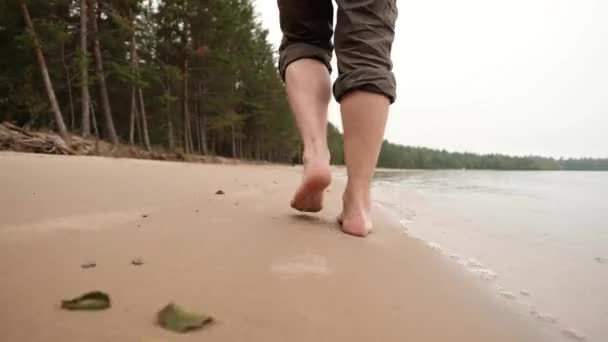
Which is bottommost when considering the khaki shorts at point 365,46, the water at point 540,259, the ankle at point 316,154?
the water at point 540,259

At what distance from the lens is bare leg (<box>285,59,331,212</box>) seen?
42.6 inches

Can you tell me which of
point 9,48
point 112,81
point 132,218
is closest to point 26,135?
point 132,218

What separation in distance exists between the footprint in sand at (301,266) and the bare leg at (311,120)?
37 cm

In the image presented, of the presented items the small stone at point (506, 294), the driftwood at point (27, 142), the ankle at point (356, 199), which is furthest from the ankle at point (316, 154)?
the driftwood at point (27, 142)

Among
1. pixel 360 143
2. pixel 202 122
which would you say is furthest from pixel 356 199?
pixel 202 122

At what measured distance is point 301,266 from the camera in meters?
0.69

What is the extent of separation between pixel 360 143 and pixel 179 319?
0.71 m

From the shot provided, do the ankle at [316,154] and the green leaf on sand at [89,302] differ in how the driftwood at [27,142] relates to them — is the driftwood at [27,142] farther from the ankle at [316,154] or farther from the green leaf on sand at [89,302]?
the green leaf on sand at [89,302]

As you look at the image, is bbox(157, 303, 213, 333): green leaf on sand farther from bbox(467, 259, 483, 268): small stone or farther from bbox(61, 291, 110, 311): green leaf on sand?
bbox(467, 259, 483, 268): small stone

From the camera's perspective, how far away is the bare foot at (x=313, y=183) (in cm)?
106

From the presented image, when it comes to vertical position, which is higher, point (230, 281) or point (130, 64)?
point (130, 64)

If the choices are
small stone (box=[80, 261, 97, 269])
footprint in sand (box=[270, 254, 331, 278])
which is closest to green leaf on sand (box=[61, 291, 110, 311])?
small stone (box=[80, 261, 97, 269])

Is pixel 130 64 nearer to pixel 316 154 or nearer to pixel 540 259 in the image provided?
pixel 316 154

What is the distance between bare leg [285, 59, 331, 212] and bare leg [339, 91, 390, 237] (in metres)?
0.08
